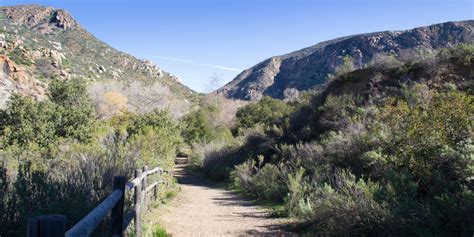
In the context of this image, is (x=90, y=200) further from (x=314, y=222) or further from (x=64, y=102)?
(x=64, y=102)

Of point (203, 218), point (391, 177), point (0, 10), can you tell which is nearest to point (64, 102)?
point (203, 218)

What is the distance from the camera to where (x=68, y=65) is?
57719 millimetres

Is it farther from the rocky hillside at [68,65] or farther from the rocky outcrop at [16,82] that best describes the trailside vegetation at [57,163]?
the rocky outcrop at [16,82]

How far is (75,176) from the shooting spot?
6809 mm

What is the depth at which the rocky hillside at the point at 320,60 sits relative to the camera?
184ft

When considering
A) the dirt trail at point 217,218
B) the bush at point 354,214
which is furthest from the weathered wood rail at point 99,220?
the bush at point 354,214

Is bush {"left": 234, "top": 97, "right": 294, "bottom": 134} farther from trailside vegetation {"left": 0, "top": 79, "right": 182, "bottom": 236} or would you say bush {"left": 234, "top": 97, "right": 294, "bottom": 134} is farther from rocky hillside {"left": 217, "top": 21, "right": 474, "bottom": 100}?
trailside vegetation {"left": 0, "top": 79, "right": 182, "bottom": 236}

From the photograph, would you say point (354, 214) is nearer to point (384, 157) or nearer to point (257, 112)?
point (384, 157)

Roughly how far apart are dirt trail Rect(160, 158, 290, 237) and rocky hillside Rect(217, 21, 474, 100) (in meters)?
31.3

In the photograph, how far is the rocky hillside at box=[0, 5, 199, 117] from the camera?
44862 millimetres

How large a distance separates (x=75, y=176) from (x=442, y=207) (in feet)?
19.1

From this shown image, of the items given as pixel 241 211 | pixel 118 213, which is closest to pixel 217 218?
pixel 241 211

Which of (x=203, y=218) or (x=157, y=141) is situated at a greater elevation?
(x=157, y=141)

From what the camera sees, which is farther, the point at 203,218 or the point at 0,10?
the point at 0,10
